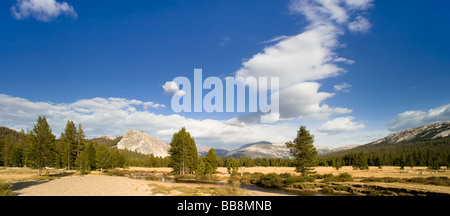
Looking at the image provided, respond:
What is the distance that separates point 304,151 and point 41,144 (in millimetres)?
56863

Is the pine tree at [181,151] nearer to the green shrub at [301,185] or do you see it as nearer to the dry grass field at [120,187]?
the dry grass field at [120,187]

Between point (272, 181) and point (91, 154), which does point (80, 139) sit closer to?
point (91, 154)

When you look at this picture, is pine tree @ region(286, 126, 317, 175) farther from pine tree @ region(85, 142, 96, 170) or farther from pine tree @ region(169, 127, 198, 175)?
pine tree @ region(85, 142, 96, 170)

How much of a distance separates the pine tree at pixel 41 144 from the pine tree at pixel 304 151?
5341 centimetres

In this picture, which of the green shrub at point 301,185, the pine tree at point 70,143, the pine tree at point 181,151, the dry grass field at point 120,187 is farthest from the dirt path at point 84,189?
the pine tree at point 70,143

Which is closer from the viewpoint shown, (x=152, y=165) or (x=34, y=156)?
(x=34, y=156)

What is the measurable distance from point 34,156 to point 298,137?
56.9m

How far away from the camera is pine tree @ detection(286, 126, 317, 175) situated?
40.7 meters

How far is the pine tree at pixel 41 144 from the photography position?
43928mm
